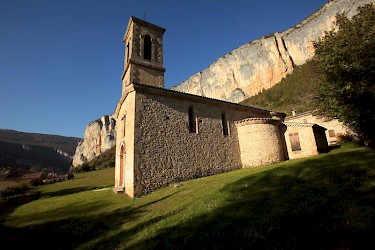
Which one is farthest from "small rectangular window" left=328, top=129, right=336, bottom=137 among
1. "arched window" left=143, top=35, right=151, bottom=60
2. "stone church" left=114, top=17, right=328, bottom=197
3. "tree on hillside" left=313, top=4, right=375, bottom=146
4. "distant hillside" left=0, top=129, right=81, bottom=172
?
"distant hillside" left=0, top=129, right=81, bottom=172

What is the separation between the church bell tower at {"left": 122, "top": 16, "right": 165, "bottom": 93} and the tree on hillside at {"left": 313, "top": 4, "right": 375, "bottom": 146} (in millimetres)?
13054

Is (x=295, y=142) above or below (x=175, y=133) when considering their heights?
below

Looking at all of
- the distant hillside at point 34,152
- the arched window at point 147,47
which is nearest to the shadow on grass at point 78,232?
the arched window at point 147,47

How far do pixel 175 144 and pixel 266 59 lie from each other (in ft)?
232

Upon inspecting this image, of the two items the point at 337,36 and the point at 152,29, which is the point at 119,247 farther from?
the point at 152,29

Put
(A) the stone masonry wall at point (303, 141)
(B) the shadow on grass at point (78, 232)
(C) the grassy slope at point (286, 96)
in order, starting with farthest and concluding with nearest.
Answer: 1. (C) the grassy slope at point (286, 96)
2. (A) the stone masonry wall at point (303, 141)
3. (B) the shadow on grass at point (78, 232)

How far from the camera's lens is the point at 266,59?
7312 cm

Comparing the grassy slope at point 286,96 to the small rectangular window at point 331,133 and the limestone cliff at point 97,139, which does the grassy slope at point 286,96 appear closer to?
the small rectangular window at point 331,133

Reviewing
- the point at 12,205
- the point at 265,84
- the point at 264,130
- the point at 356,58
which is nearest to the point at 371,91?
the point at 356,58

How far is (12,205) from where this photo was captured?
53.3 ft

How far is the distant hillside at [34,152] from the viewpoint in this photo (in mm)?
82875

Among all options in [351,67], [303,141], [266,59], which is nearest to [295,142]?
[303,141]

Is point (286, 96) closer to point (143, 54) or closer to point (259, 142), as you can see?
point (259, 142)

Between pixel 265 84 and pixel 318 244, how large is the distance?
74.3 metres
